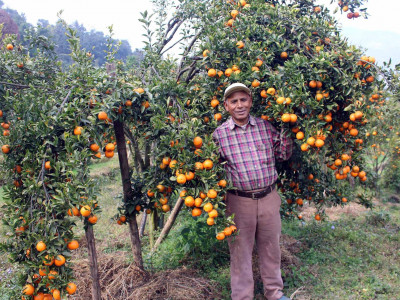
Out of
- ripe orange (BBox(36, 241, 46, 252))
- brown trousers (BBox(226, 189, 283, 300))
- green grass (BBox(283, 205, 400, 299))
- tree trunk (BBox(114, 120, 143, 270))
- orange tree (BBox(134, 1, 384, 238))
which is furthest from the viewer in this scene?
green grass (BBox(283, 205, 400, 299))

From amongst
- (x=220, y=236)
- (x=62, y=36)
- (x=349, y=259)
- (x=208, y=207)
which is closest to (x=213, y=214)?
(x=208, y=207)

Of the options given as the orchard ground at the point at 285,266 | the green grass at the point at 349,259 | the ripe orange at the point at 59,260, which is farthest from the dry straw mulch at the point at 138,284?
the ripe orange at the point at 59,260

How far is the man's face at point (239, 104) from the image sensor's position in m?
2.55

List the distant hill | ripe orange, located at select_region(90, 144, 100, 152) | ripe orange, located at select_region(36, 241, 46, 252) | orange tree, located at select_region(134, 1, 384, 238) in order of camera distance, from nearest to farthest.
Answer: ripe orange, located at select_region(36, 241, 46, 252)
ripe orange, located at select_region(90, 144, 100, 152)
orange tree, located at select_region(134, 1, 384, 238)
the distant hill

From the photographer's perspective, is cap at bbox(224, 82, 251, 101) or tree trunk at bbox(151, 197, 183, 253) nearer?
cap at bbox(224, 82, 251, 101)

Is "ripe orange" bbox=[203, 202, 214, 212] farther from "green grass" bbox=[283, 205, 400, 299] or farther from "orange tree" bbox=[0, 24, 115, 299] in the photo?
"green grass" bbox=[283, 205, 400, 299]

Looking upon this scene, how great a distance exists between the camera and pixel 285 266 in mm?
3635

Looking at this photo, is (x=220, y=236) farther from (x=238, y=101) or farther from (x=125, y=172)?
(x=125, y=172)

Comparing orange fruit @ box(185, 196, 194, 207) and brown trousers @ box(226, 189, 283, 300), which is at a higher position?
orange fruit @ box(185, 196, 194, 207)

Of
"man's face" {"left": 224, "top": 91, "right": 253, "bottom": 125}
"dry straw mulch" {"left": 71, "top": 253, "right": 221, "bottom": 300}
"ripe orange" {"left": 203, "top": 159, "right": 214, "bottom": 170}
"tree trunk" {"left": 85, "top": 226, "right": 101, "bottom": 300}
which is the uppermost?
"man's face" {"left": 224, "top": 91, "right": 253, "bottom": 125}

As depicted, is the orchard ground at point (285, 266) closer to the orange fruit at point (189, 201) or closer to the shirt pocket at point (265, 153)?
the orange fruit at point (189, 201)

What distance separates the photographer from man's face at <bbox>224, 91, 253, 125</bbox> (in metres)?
2.55

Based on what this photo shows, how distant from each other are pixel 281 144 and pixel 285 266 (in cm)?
174

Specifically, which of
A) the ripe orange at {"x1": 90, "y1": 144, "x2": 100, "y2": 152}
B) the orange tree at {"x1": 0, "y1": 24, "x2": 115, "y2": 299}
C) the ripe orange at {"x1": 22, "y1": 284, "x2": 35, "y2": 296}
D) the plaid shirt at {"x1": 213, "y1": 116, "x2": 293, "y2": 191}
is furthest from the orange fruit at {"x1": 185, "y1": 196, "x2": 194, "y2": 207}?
the ripe orange at {"x1": 22, "y1": 284, "x2": 35, "y2": 296}
